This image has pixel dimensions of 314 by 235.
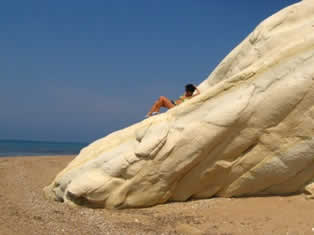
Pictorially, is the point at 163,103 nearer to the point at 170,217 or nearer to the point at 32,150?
the point at 170,217

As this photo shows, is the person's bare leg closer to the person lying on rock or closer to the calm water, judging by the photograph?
the person lying on rock

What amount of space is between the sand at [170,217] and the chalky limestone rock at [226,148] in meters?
0.32

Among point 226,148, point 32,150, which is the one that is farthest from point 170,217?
point 32,150

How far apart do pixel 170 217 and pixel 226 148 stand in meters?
2.02

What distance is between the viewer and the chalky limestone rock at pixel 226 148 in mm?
7516

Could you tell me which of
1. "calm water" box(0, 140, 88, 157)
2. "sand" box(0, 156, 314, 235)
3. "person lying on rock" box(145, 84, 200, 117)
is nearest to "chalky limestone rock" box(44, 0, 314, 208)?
"sand" box(0, 156, 314, 235)

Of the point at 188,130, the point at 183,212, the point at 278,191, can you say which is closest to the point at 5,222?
the point at 183,212

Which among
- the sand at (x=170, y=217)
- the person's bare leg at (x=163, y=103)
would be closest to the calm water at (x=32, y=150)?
the person's bare leg at (x=163, y=103)

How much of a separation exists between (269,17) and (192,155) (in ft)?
17.3

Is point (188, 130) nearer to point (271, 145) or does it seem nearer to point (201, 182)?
point (201, 182)

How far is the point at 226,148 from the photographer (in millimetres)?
7719

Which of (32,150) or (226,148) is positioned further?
(32,150)

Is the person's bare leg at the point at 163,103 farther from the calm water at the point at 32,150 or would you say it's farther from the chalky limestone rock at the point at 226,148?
the calm water at the point at 32,150

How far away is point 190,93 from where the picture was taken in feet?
32.8
